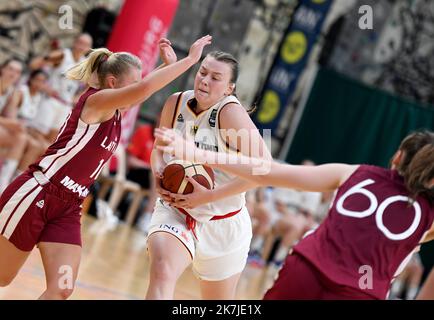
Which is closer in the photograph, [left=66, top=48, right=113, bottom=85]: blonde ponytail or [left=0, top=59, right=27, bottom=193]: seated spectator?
[left=66, top=48, right=113, bottom=85]: blonde ponytail

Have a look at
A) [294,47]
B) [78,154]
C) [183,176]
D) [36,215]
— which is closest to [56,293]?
[36,215]

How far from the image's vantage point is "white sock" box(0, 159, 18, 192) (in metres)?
8.91

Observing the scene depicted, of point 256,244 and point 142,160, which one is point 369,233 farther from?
point 256,244

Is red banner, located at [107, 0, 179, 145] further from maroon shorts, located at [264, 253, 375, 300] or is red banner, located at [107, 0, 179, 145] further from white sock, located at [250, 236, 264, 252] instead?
maroon shorts, located at [264, 253, 375, 300]

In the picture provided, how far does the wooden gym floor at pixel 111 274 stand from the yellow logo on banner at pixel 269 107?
9.92ft

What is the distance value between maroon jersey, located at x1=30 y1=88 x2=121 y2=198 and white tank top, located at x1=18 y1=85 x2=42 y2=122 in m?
5.50

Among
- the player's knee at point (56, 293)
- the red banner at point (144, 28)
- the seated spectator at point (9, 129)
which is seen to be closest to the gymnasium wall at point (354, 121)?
the red banner at point (144, 28)

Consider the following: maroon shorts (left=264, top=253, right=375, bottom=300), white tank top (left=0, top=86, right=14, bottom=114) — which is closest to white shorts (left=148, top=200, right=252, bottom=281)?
maroon shorts (left=264, top=253, right=375, bottom=300)

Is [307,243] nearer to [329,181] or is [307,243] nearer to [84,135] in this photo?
[329,181]

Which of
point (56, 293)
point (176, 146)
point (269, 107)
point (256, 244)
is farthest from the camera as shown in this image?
point (269, 107)

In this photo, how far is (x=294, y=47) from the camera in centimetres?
1373

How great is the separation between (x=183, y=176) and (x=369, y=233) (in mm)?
1459

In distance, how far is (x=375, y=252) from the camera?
298 cm
